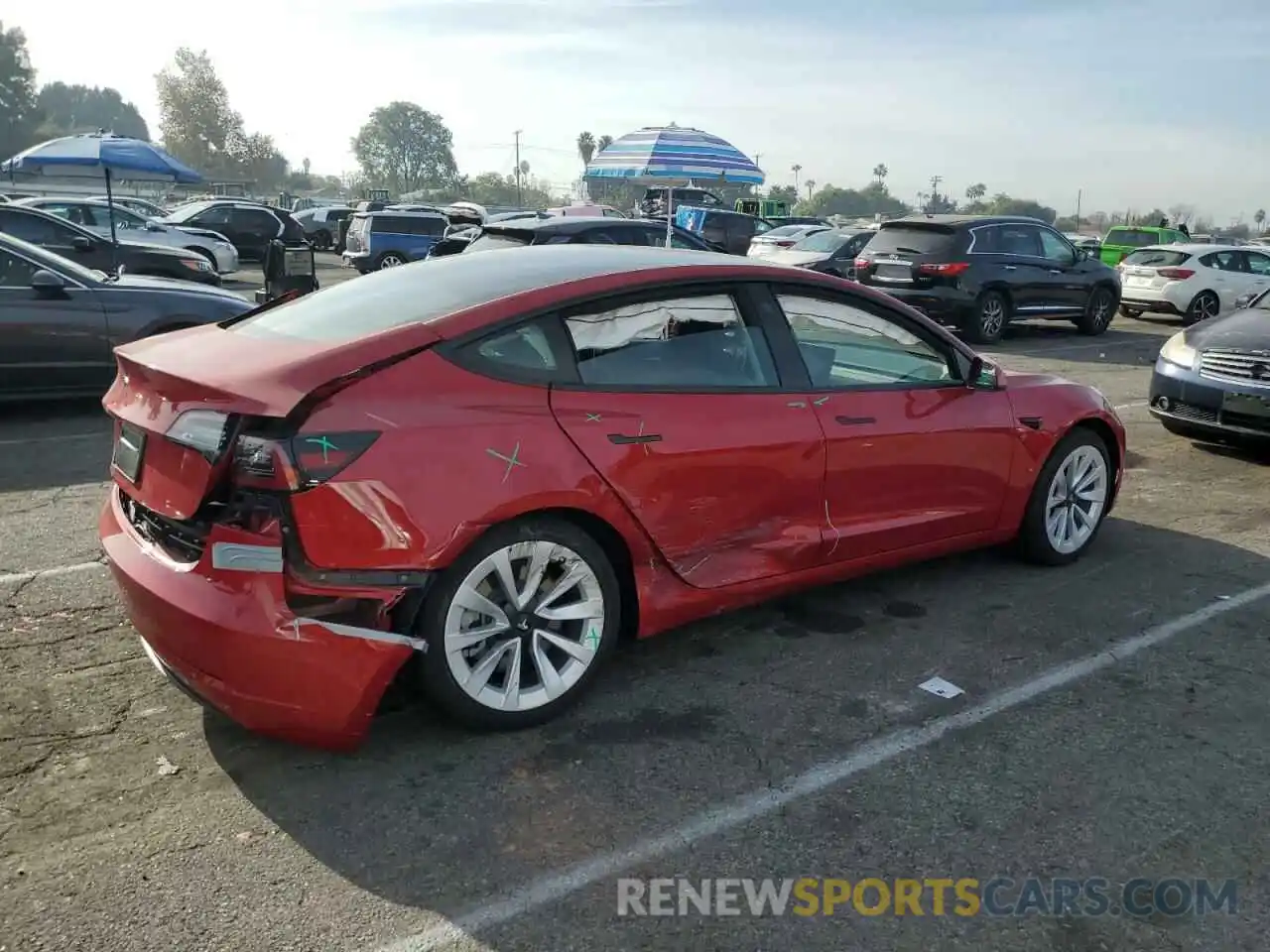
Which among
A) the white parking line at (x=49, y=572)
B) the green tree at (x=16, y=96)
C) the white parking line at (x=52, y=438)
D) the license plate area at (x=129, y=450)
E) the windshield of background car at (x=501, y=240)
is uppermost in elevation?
the green tree at (x=16, y=96)

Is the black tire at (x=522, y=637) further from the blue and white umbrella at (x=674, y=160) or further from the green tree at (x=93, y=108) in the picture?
the green tree at (x=93, y=108)

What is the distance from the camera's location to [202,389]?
3.04m

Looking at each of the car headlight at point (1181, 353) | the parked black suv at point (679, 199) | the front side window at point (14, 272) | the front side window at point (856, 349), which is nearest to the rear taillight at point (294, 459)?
the front side window at point (856, 349)

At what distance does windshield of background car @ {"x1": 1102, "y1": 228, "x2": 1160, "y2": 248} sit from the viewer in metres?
26.8

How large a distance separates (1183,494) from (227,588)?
6012 millimetres

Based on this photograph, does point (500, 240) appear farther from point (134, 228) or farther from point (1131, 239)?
point (1131, 239)

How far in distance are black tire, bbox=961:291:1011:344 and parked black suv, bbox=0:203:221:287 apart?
10865mm

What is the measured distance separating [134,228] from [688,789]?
795 inches

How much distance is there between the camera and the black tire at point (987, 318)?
1409cm

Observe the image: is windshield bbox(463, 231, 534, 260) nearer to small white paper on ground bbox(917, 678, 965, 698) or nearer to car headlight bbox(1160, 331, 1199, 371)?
car headlight bbox(1160, 331, 1199, 371)

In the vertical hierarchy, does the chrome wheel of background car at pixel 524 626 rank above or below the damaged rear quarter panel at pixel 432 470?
below

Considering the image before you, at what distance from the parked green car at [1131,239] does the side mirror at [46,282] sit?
25.2 m

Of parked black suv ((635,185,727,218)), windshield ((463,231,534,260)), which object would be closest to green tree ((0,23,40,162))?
parked black suv ((635,185,727,218))

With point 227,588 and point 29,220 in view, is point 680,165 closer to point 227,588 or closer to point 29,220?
point 29,220
